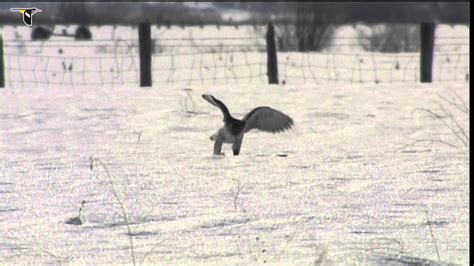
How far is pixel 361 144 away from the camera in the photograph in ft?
22.2

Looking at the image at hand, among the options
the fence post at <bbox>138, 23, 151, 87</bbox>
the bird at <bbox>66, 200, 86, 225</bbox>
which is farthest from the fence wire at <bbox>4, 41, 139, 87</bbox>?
the bird at <bbox>66, 200, 86, 225</bbox>

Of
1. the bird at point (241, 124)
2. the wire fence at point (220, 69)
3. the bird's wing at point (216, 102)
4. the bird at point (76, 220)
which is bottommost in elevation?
the wire fence at point (220, 69)

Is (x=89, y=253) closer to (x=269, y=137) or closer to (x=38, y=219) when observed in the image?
(x=38, y=219)

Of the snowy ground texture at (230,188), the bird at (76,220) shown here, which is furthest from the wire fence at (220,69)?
the bird at (76,220)

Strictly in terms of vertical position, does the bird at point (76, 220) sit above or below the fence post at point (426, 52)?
below

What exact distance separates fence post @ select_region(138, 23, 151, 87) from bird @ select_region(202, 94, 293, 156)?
604 centimetres

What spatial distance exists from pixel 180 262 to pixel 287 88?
324 inches

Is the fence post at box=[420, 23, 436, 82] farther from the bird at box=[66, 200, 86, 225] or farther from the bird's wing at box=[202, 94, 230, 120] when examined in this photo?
the bird at box=[66, 200, 86, 225]

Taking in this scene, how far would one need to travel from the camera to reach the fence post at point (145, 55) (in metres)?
12.2

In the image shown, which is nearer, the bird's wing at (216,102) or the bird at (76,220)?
the bird at (76,220)

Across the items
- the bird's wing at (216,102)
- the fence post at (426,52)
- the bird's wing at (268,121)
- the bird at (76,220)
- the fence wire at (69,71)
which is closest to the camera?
the bird at (76,220)

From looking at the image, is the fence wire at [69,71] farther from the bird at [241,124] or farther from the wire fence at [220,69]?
the bird at [241,124]

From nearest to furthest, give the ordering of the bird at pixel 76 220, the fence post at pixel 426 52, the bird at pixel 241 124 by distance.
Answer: the bird at pixel 76 220 → the bird at pixel 241 124 → the fence post at pixel 426 52

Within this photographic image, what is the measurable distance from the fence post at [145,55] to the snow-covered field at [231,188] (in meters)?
→ 3.01
